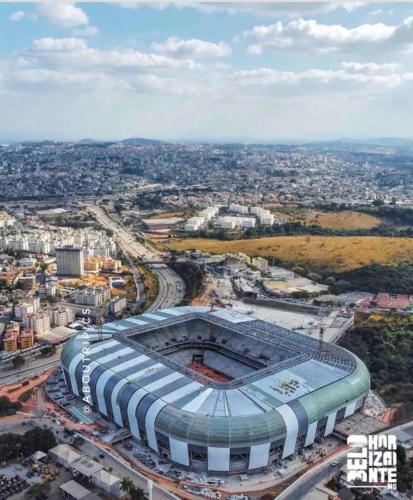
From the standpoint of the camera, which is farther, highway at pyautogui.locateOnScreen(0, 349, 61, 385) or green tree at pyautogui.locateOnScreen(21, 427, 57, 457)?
highway at pyautogui.locateOnScreen(0, 349, 61, 385)

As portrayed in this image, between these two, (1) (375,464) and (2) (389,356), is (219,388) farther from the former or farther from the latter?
(2) (389,356)

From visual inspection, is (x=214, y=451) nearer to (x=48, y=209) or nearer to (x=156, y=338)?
(x=156, y=338)

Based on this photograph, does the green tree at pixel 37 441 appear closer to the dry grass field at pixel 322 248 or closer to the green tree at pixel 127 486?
the green tree at pixel 127 486

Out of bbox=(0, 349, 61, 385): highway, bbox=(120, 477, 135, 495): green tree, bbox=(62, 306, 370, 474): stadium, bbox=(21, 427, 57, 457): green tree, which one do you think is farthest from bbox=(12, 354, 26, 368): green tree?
bbox=(120, 477, 135, 495): green tree

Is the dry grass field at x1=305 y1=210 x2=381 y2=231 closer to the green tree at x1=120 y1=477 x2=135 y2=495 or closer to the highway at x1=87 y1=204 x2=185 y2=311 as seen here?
the highway at x1=87 y1=204 x2=185 y2=311

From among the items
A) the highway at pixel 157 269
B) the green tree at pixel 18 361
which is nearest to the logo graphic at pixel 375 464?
the green tree at pixel 18 361

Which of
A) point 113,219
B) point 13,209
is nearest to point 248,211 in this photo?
point 113,219
